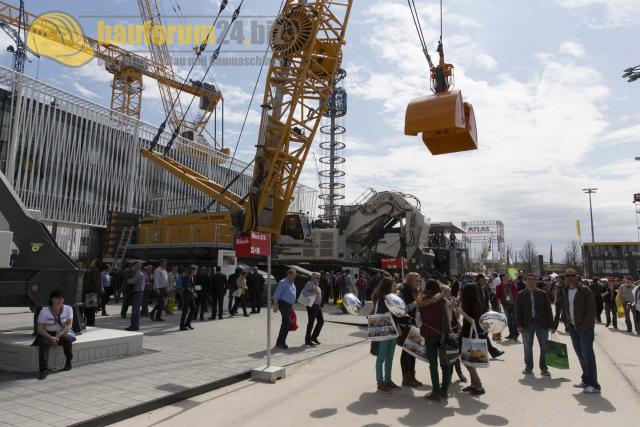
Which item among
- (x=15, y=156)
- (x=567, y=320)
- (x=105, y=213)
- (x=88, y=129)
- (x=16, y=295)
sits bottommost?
(x=567, y=320)

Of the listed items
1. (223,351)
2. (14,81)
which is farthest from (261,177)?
(14,81)

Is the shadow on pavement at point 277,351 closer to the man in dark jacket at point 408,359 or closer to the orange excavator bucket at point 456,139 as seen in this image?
the man in dark jacket at point 408,359

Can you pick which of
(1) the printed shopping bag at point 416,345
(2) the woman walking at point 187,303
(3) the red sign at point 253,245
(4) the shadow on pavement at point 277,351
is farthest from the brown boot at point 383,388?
(2) the woman walking at point 187,303

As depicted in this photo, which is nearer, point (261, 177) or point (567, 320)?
point (567, 320)

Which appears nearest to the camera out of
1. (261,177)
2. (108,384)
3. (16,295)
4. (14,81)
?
(108,384)

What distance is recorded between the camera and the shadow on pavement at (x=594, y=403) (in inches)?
216

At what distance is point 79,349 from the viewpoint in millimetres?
6922

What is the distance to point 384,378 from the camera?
6.62 metres

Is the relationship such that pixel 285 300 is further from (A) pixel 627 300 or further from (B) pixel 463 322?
(A) pixel 627 300

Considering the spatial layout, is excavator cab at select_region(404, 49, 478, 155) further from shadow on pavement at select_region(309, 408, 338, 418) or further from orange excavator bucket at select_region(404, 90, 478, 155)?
shadow on pavement at select_region(309, 408, 338, 418)

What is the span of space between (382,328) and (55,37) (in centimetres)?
4224

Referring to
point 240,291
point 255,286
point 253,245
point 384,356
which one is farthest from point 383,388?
point 255,286

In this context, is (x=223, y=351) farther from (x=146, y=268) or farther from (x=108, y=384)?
(x=146, y=268)

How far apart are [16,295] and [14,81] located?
1020 inches
